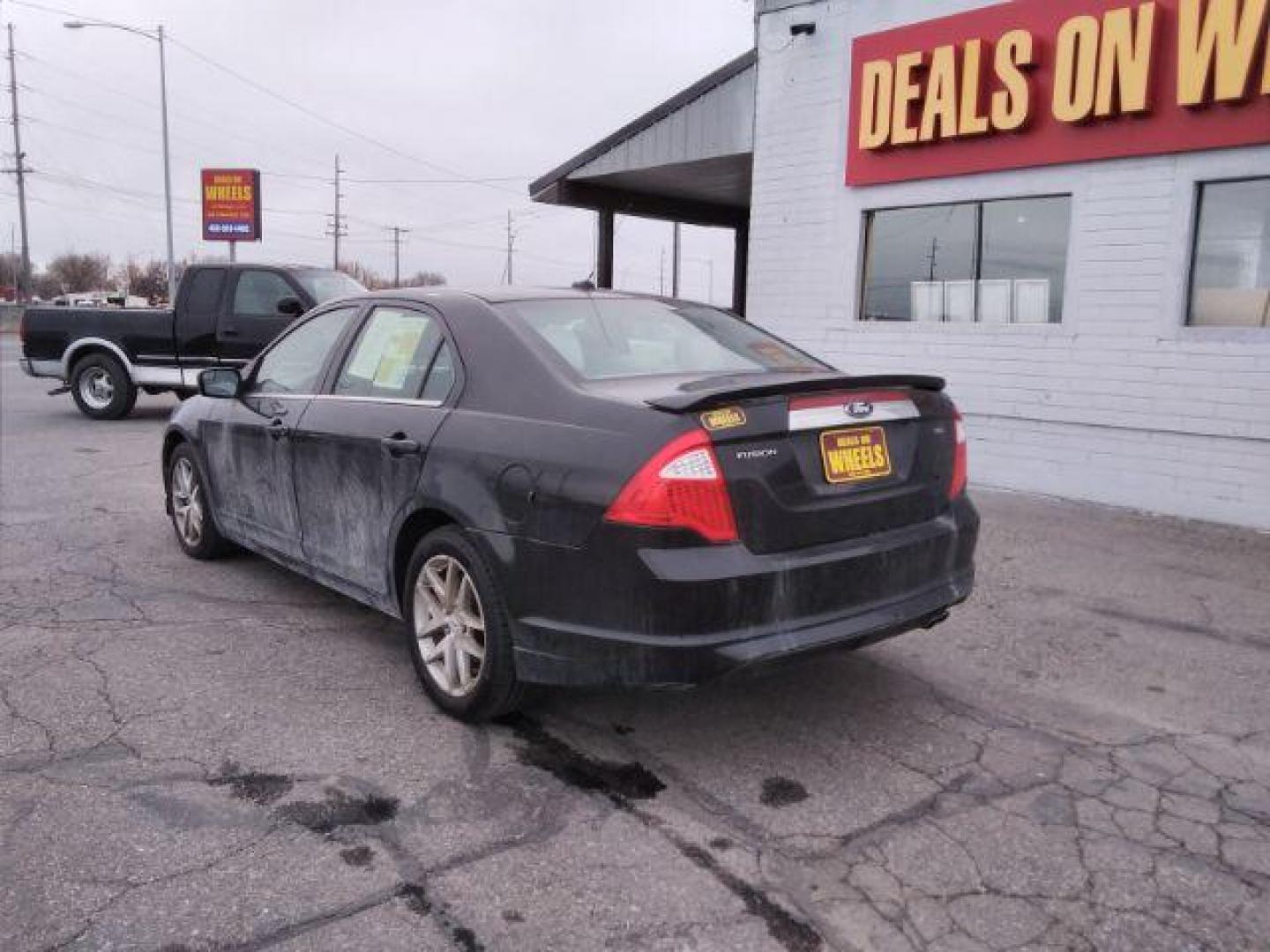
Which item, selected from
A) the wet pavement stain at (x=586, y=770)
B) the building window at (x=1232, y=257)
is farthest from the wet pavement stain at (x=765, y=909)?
the building window at (x=1232, y=257)

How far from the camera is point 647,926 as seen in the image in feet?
8.20

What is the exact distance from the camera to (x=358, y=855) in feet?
9.21

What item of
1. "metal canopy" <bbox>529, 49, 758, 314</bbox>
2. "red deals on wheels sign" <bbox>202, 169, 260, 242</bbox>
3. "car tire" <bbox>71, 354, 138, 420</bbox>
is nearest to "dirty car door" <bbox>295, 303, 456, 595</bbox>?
"metal canopy" <bbox>529, 49, 758, 314</bbox>

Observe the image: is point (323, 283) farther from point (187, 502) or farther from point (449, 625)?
point (449, 625)

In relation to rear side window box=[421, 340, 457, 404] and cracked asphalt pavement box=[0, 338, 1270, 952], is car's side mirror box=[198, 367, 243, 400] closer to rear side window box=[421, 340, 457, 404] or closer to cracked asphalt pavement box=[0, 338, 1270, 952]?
cracked asphalt pavement box=[0, 338, 1270, 952]

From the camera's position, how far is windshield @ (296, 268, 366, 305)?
12.5 m

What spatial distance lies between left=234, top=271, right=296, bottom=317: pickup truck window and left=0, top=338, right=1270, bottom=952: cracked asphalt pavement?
311 inches

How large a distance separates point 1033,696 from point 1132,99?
553 centimetres

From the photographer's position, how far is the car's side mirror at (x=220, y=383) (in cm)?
523

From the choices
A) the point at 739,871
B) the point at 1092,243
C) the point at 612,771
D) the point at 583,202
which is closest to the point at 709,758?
the point at 612,771

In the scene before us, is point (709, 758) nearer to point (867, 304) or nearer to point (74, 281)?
point (867, 304)

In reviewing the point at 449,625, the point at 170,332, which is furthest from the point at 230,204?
the point at 449,625

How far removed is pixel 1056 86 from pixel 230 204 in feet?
103

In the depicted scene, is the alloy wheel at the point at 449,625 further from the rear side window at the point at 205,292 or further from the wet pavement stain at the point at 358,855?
the rear side window at the point at 205,292
